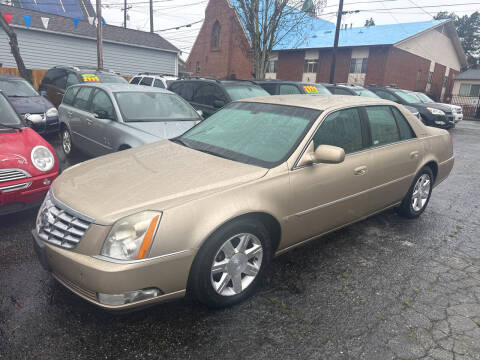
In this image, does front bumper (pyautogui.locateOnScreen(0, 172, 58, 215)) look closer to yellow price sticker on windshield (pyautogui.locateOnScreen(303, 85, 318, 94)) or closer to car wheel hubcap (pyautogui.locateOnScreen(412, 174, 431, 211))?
car wheel hubcap (pyautogui.locateOnScreen(412, 174, 431, 211))

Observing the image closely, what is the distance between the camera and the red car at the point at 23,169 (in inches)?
144

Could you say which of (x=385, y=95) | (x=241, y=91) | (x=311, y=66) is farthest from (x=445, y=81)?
(x=241, y=91)

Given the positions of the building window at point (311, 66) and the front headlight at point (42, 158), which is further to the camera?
the building window at point (311, 66)

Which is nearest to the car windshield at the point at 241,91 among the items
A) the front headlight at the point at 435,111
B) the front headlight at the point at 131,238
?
the front headlight at the point at 131,238

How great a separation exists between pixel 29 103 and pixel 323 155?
25.2 feet

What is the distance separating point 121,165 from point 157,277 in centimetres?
127

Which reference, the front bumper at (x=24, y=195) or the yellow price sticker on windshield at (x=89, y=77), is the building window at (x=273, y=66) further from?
the front bumper at (x=24, y=195)

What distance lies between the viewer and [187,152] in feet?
11.1

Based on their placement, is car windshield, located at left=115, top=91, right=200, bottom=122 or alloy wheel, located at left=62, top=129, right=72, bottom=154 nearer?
car windshield, located at left=115, top=91, right=200, bottom=122

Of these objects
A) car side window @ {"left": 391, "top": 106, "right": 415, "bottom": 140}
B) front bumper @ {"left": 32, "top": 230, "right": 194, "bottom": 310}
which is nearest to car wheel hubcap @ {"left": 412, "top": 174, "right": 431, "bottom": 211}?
car side window @ {"left": 391, "top": 106, "right": 415, "bottom": 140}

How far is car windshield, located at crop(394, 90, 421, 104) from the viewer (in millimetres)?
14461

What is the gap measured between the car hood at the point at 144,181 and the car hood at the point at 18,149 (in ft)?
3.16

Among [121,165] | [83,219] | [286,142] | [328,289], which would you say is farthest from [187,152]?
[328,289]

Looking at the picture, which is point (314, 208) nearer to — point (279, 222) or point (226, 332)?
point (279, 222)
